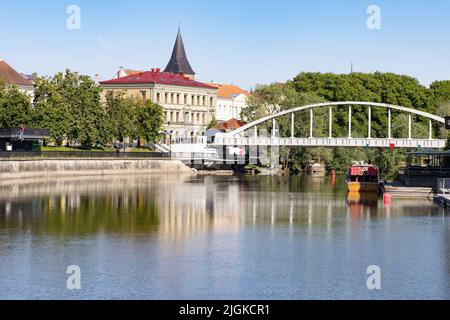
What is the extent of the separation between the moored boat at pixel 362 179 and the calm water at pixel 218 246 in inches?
357

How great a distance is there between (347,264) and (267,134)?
94.0m

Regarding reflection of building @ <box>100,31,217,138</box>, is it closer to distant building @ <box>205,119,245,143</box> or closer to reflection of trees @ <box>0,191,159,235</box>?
distant building @ <box>205,119,245,143</box>

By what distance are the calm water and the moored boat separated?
9058mm

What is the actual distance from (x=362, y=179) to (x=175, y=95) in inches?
3198

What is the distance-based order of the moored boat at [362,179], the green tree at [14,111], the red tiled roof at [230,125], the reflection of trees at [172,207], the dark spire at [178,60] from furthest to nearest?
1. the dark spire at [178,60]
2. the red tiled roof at [230,125]
3. the green tree at [14,111]
4. the moored boat at [362,179]
5. the reflection of trees at [172,207]

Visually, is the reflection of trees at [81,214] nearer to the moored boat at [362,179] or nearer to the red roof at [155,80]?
the moored boat at [362,179]

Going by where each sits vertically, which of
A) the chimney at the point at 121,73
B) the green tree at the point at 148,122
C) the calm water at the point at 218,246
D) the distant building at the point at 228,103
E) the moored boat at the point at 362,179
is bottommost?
the calm water at the point at 218,246

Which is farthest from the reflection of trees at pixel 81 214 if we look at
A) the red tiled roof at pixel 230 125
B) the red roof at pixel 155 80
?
the red tiled roof at pixel 230 125

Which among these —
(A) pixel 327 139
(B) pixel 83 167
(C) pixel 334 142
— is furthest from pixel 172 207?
(A) pixel 327 139

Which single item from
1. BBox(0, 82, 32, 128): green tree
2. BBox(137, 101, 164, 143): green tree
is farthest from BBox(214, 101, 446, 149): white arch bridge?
BBox(0, 82, 32, 128): green tree

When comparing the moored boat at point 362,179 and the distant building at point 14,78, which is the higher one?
the distant building at point 14,78

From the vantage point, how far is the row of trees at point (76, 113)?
111312 mm

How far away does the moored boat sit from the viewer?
89.4 metres

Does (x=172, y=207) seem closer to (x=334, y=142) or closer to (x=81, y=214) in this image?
(x=81, y=214)
